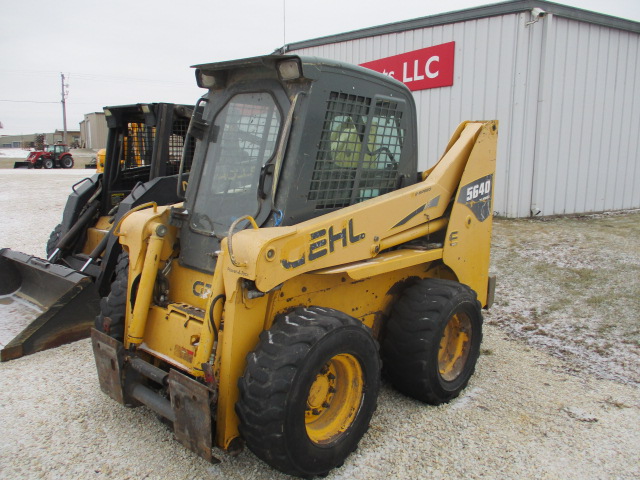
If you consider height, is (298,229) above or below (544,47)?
below

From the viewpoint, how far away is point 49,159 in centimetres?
3145

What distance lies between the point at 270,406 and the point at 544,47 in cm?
864

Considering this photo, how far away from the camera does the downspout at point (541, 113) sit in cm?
905

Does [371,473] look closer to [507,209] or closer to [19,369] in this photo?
[19,369]

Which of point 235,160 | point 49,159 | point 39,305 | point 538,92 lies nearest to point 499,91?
point 538,92

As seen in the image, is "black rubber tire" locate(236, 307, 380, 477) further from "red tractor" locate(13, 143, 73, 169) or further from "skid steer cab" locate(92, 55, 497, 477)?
"red tractor" locate(13, 143, 73, 169)

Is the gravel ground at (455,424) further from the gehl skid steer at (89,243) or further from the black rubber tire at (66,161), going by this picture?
the black rubber tire at (66,161)

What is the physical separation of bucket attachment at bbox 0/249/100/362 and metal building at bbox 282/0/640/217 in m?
7.36

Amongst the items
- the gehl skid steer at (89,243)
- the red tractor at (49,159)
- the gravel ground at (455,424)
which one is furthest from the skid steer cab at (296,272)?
the red tractor at (49,159)

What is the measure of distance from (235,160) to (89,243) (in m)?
4.04

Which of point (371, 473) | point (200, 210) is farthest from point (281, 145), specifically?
point (371, 473)

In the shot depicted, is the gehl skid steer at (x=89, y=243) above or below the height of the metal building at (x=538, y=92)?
below

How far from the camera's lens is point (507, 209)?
965 centimetres

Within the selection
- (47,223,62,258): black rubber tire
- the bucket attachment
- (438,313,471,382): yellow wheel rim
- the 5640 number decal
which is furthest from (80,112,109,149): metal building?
(438,313,471,382): yellow wheel rim
